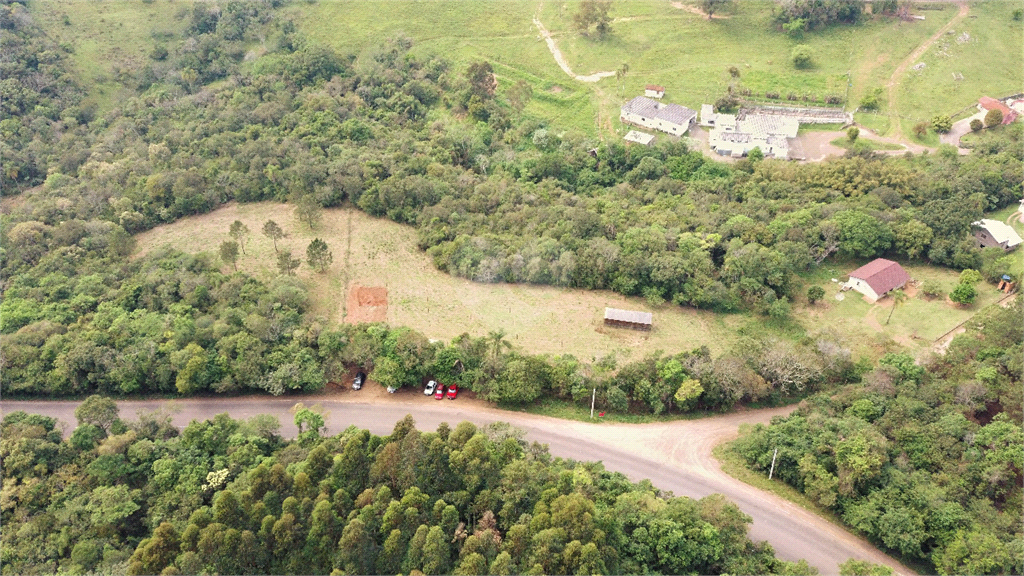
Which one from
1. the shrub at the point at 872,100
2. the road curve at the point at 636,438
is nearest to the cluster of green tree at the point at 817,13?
the shrub at the point at 872,100

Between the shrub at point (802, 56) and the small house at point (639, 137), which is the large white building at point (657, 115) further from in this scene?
the shrub at point (802, 56)

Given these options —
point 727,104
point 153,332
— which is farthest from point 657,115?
point 153,332

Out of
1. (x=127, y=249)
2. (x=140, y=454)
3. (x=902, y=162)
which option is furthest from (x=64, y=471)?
(x=902, y=162)

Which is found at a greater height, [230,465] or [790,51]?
[790,51]

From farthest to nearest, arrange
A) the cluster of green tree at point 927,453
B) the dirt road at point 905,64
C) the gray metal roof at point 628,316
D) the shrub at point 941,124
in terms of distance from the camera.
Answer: the dirt road at point 905,64 → the shrub at point 941,124 → the gray metal roof at point 628,316 → the cluster of green tree at point 927,453

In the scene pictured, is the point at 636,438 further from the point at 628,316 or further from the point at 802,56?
the point at 802,56

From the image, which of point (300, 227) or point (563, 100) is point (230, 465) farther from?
point (563, 100)
